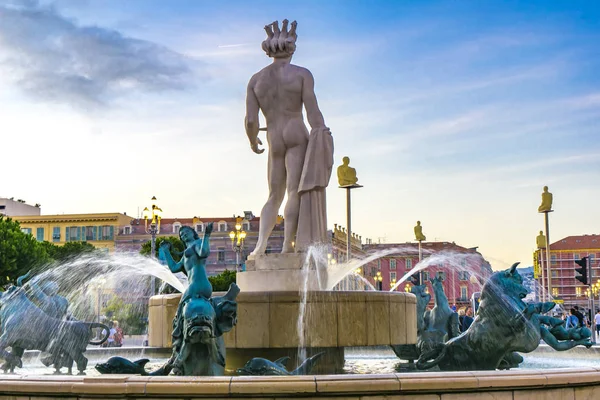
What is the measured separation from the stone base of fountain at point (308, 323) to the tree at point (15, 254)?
32.8 metres

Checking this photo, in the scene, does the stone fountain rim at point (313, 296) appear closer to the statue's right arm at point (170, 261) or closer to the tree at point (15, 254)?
the statue's right arm at point (170, 261)

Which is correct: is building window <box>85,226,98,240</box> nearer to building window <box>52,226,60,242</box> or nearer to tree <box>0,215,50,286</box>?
building window <box>52,226,60,242</box>

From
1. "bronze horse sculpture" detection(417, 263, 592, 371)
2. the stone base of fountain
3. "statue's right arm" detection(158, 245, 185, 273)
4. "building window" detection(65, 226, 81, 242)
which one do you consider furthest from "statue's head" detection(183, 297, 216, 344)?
"building window" detection(65, 226, 81, 242)

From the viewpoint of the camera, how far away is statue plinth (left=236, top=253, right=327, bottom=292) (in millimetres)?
10016

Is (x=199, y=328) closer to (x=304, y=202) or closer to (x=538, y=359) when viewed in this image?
(x=304, y=202)

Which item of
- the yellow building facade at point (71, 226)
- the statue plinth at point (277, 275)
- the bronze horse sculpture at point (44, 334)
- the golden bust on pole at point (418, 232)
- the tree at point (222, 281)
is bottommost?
the tree at point (222, 281)

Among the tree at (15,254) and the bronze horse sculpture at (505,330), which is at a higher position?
the tree at (15,254)

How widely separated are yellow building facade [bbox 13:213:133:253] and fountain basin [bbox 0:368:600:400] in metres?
82.0

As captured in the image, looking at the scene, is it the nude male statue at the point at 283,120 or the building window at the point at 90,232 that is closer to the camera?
the nude male statue at the point at 283,120

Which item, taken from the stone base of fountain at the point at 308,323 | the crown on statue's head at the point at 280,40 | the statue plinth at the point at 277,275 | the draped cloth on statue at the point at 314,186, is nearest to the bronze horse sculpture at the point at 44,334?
the stone base of fountain at the point at 308,323

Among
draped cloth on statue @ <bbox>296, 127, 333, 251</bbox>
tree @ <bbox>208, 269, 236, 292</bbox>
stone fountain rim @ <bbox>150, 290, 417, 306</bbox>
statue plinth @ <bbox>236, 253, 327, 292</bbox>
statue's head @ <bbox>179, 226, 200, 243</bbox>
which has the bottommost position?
tree @ <bbox>208, 269, 236, 292</bbox>

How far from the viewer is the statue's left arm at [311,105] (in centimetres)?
1040

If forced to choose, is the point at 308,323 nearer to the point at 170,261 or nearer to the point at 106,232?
the point at 170,261

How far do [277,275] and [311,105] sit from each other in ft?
7.43
